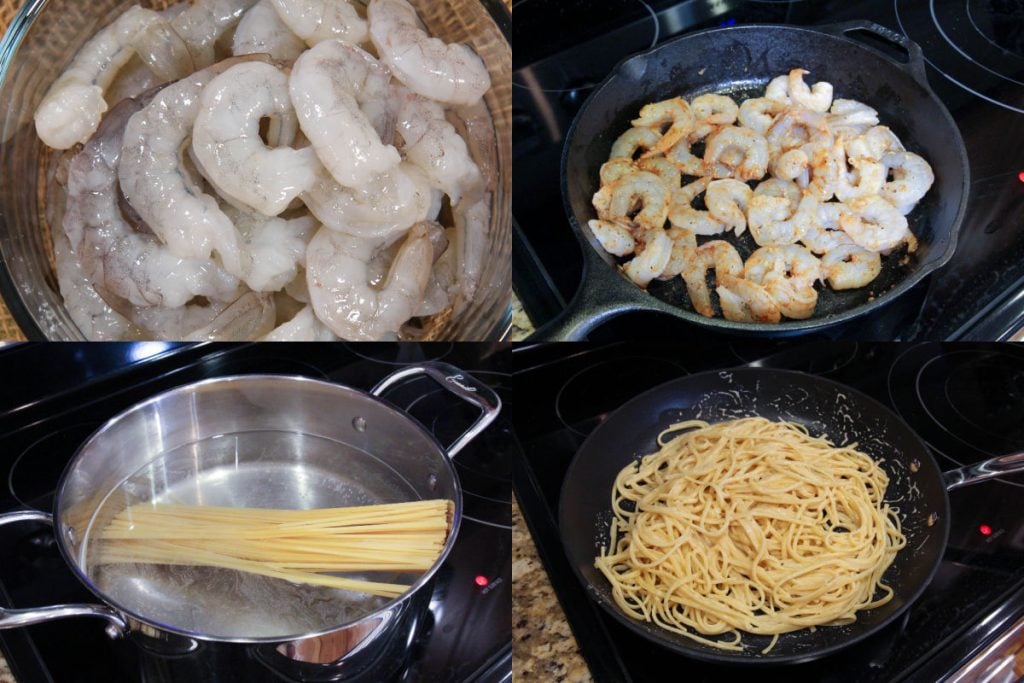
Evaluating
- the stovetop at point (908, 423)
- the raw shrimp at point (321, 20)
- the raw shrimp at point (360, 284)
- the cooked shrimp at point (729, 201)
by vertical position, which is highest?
the raw shrimp at point (321, 20)

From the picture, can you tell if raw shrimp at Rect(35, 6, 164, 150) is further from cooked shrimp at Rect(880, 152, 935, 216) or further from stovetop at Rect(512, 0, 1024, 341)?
cooked shrimp at Rect(880, 152, 935, 216)

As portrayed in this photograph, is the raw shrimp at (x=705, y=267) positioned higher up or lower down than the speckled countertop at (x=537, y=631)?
higher up

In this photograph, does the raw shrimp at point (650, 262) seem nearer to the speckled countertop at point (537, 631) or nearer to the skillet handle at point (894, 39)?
the speckled countertop at point (537, 631)

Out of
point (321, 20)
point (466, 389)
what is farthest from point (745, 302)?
point (321, 20)

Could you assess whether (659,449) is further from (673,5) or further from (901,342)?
(673,5)

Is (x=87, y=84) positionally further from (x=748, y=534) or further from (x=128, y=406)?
(x=748, y=534)

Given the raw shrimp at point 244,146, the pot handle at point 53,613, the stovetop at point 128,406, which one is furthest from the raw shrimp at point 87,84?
the pot handle at point 53,613
